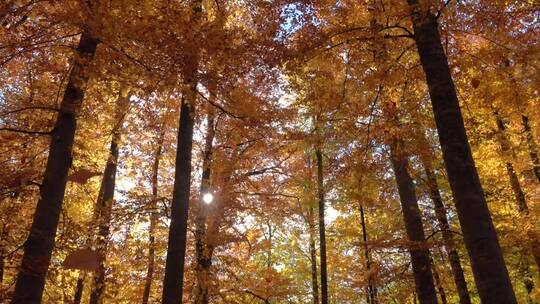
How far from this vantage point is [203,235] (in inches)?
450

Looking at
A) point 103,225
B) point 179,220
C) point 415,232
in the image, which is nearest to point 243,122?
point 179,220

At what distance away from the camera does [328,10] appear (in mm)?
8891

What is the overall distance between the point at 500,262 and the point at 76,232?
6995 millimetres

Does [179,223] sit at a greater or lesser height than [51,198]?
Answer: greater

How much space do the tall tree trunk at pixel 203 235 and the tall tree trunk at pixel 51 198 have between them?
3.24 meters

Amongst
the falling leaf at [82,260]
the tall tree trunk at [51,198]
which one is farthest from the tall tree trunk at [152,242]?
the tall tree trunk at [51,198]

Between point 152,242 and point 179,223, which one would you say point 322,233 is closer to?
point 152,242

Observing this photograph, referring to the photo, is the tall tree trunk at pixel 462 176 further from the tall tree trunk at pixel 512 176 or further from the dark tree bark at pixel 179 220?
the tall tree trunk at pixel 512 176

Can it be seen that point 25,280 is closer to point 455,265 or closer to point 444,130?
point 444,130

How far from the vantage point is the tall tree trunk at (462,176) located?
191 inches

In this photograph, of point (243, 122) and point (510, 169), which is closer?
point (243, 122)

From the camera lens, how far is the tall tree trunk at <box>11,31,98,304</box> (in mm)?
6137

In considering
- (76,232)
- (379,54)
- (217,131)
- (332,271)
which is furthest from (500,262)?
(332,271)

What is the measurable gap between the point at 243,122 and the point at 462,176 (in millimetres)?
6387
